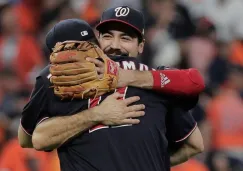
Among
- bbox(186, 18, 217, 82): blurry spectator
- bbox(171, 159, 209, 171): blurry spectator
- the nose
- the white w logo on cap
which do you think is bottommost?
bbox(171, 159, 209, 171): blurry spectator

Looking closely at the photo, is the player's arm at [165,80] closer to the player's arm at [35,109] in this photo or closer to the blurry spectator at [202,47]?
the player's arm at [35,109]

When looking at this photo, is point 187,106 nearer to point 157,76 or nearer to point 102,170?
point 157,76

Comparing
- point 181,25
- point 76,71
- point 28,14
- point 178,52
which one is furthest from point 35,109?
point 28,14

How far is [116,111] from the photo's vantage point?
451 cm

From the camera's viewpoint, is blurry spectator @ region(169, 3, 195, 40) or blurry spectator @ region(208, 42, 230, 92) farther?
blurry spectator @ region(169, 3, 195, 40)

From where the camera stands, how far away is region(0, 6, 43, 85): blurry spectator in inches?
387

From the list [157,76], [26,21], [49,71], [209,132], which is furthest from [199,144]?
[26,21]

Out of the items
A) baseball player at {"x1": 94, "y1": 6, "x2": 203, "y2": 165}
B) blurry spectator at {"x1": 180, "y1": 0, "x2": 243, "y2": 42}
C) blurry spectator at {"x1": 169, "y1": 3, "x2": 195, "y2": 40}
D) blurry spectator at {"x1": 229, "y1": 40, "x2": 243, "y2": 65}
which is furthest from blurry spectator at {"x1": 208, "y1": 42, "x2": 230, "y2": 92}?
baseball player at {"x1": 94, "y1": 6, "x2": 203, "y2": 165}

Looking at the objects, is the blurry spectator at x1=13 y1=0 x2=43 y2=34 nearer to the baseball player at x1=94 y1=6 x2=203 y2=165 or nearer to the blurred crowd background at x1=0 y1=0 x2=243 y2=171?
the blurred crowd background at x1=0 y1=0 x2=243 y2=171

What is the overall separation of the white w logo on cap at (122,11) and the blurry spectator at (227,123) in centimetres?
384

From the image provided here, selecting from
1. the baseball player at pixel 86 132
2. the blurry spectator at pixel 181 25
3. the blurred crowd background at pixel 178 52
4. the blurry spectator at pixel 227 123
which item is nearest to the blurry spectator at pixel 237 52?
the blurred crowd background at pixel 178 52

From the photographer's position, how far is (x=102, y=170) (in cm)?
446

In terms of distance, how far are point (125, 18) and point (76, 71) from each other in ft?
2.37

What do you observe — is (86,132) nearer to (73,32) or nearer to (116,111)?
(116,111)
